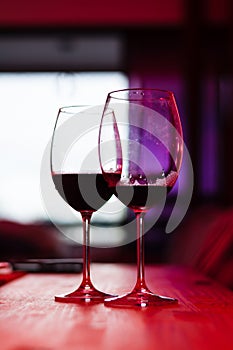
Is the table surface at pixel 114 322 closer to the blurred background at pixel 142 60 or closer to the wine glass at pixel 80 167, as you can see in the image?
the wine glass at pixel 80 167

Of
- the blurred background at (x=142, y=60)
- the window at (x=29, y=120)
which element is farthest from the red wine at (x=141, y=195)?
the window at (x=29, y=120)

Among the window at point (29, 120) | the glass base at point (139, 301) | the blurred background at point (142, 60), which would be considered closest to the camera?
the glass base at point (139, 301)

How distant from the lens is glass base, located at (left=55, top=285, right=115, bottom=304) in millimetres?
887

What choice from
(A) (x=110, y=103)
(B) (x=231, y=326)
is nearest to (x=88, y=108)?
(A) (x=110, y=103)

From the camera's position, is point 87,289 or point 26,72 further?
point 26,72

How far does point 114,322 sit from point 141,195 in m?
0.21

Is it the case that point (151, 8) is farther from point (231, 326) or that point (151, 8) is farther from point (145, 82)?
point (231, 326)

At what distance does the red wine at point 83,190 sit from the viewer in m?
0.92

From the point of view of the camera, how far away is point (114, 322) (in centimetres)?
71

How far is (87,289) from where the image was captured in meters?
0.94

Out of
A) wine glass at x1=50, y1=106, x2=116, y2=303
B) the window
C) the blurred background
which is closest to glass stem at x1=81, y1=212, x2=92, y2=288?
→ wine glass at x1=50, y1=106, x2=116, y2=303

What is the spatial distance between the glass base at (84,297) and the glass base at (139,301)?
0.02m

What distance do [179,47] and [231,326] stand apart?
489cm

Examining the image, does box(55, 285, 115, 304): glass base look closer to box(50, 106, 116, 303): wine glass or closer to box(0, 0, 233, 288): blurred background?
box(50, 106, 116, 303): wine glass
